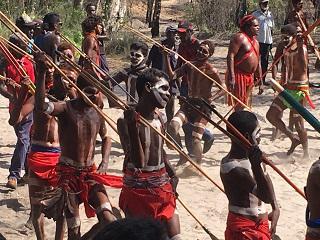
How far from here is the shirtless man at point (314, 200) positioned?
4.30m

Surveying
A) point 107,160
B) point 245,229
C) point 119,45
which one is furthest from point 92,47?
point 119,45

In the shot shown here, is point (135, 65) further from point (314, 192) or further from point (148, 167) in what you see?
point (314, 192)

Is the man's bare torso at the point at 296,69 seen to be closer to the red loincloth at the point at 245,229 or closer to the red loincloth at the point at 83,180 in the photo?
the red loincloth at the point at 83,180

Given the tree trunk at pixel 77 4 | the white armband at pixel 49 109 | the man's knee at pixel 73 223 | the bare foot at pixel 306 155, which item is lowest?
the bare foot at pixel 306 155

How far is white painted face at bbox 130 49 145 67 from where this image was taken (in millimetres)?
8039

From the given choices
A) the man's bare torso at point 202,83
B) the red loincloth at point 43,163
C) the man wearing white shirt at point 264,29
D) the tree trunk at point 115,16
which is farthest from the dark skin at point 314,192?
the tree trunk at point 115,16

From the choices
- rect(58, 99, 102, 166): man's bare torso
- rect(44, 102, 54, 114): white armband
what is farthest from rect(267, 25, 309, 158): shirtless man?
rect(44, 102, 54, 114): white armband

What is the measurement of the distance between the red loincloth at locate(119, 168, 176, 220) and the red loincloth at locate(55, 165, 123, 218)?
0.39m

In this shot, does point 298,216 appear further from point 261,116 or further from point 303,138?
point 261,116

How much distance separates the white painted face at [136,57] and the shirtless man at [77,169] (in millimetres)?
2347

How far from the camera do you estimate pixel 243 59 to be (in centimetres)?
918

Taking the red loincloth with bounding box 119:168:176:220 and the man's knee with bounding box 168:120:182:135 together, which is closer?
the red loincloth with bounding box 119:168:176:220

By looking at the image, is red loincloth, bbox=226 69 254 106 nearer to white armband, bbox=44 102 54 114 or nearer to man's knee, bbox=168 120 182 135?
man's knee, bbox=168 120 182 135

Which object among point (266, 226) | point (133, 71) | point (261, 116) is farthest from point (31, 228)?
point (261, 116)
